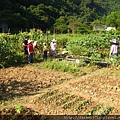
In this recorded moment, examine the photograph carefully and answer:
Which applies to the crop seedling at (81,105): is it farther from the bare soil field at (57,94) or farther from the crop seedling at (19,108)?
the crop seedling at (19,108)

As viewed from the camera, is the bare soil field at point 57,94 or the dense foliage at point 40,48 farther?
the dense foliage at point 40,48

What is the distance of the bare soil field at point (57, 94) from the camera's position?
558 centimetres

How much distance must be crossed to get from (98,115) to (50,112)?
1.16 m

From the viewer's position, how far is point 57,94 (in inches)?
258

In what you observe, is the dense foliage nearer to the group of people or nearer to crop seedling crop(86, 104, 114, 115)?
the group of people

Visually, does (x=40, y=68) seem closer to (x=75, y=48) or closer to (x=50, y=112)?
(x=75, y=48)

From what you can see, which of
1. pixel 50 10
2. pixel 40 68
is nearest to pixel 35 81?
pixel 40 68

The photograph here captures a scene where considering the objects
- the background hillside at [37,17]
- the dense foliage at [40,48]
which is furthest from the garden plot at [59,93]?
the background hillside at [37,17]

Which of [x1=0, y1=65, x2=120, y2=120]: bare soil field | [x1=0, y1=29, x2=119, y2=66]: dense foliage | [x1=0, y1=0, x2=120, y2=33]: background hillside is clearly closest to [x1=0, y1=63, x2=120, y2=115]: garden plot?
[x1=0, y1=65, x2=120, y2=120]: bare soil field

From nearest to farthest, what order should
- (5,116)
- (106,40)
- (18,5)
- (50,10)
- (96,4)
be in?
(5,116) → (106,40) → (18,5) → (50,10) → (96,4)

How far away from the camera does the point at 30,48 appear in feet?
37.1

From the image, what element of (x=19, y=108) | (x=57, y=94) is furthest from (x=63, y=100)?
(x=19, y=108)

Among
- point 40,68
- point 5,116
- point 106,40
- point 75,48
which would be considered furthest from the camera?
point 106,40

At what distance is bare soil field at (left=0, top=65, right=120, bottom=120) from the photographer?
558 cm
